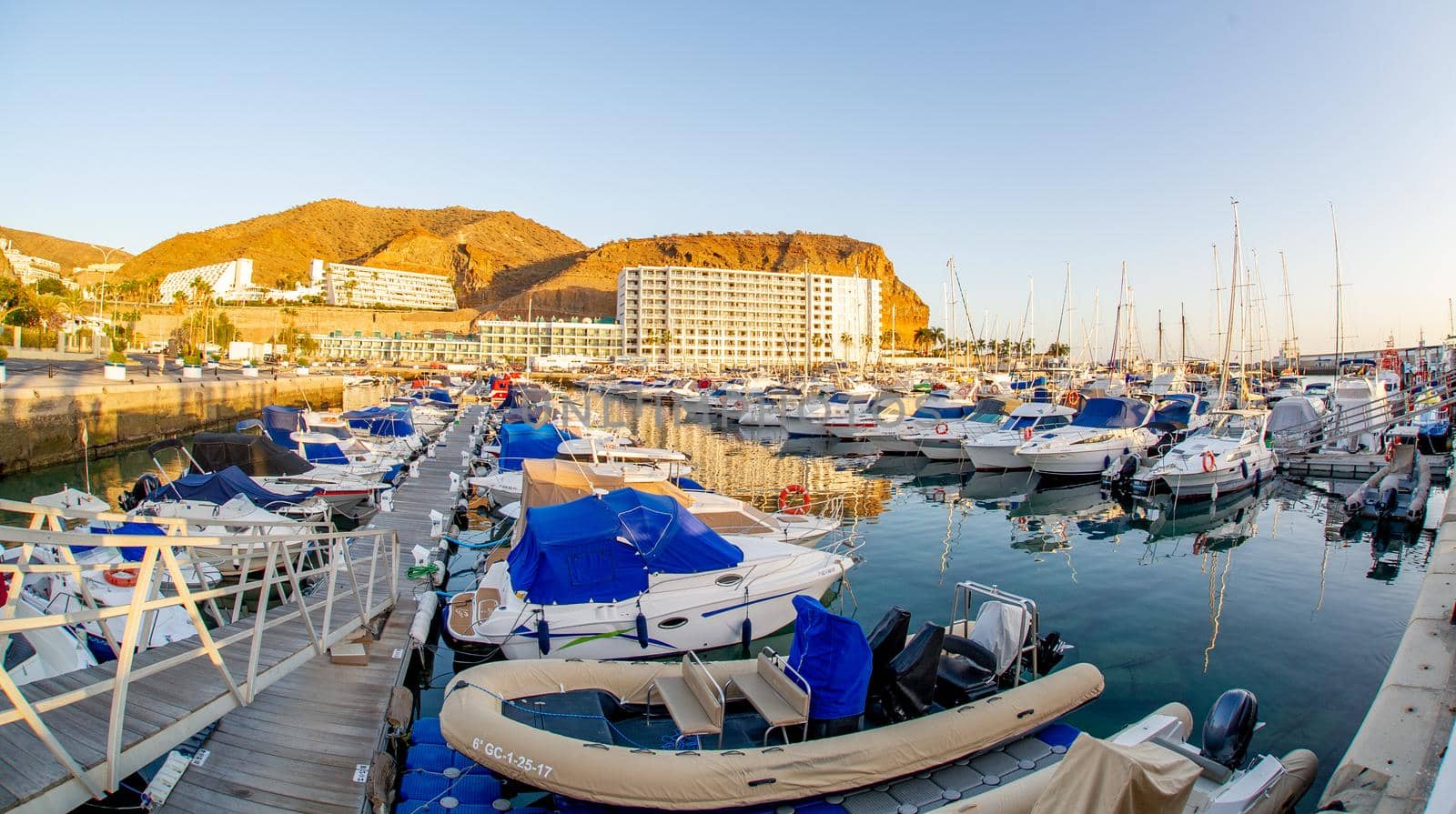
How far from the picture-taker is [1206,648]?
13078mm

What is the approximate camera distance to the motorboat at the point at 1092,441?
2967 cm

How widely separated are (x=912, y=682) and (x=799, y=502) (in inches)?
665

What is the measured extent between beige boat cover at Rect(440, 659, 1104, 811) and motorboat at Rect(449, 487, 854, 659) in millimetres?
3011

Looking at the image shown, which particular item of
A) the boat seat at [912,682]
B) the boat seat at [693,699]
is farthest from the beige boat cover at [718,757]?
the boat seat at [693,699]

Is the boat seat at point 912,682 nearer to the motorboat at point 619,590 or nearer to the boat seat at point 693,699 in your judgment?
the boat seat at point 693,699

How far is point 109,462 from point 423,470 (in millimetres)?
17523

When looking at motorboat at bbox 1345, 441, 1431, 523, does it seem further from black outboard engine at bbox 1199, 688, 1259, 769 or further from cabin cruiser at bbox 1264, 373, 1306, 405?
cabin cruiser at bbox 1264, 373, 1306, 405

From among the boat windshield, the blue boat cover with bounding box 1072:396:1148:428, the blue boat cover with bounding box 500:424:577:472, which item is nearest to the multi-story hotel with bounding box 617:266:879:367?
the blue boat cover with bounding box 1072:396:1148:428

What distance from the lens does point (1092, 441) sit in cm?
2997

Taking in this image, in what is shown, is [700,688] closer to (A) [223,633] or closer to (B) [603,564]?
(B) [603,564]

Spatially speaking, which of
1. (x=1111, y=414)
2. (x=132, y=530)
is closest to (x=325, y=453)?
(x=132, y=530)

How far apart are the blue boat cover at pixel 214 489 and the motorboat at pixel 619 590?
8.99 meters

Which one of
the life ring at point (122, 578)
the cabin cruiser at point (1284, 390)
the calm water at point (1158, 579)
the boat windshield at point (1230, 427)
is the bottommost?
the calm water at point (1158, 579)

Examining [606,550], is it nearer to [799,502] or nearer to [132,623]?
[132,623]
